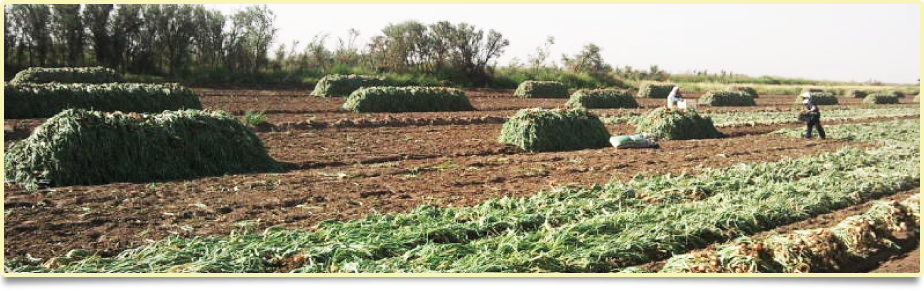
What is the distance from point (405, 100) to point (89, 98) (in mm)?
7102

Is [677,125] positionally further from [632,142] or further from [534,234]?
[534,234]

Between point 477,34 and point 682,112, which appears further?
Result: point 477,34

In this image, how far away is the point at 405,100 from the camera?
18.2 meters

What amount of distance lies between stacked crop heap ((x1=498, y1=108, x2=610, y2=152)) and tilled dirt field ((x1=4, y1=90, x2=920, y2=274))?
35 cm

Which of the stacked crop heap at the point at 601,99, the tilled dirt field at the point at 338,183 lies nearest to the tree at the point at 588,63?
the stacked crop heap at the point at 601,99

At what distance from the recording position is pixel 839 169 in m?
9.40

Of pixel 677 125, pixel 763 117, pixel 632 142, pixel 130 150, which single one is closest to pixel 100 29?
pixel 130 150

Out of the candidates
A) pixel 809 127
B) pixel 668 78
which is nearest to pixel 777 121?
pixel 809 127

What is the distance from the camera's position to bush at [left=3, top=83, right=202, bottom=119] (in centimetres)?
1309

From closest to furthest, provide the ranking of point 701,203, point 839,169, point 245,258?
point 245,258
point 701,203
point 839,169

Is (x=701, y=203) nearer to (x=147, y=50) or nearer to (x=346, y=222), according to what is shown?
(x=346, y=222)

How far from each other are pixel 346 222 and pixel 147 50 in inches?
840

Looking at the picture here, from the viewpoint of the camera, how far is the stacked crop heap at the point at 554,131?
11.5 meters

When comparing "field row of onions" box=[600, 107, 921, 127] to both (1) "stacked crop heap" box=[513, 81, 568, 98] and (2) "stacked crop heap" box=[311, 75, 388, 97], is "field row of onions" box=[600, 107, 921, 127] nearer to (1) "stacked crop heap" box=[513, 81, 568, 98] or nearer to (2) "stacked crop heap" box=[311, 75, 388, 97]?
(1) "stacked crop heap" box=[513, 81, 568, 98]
